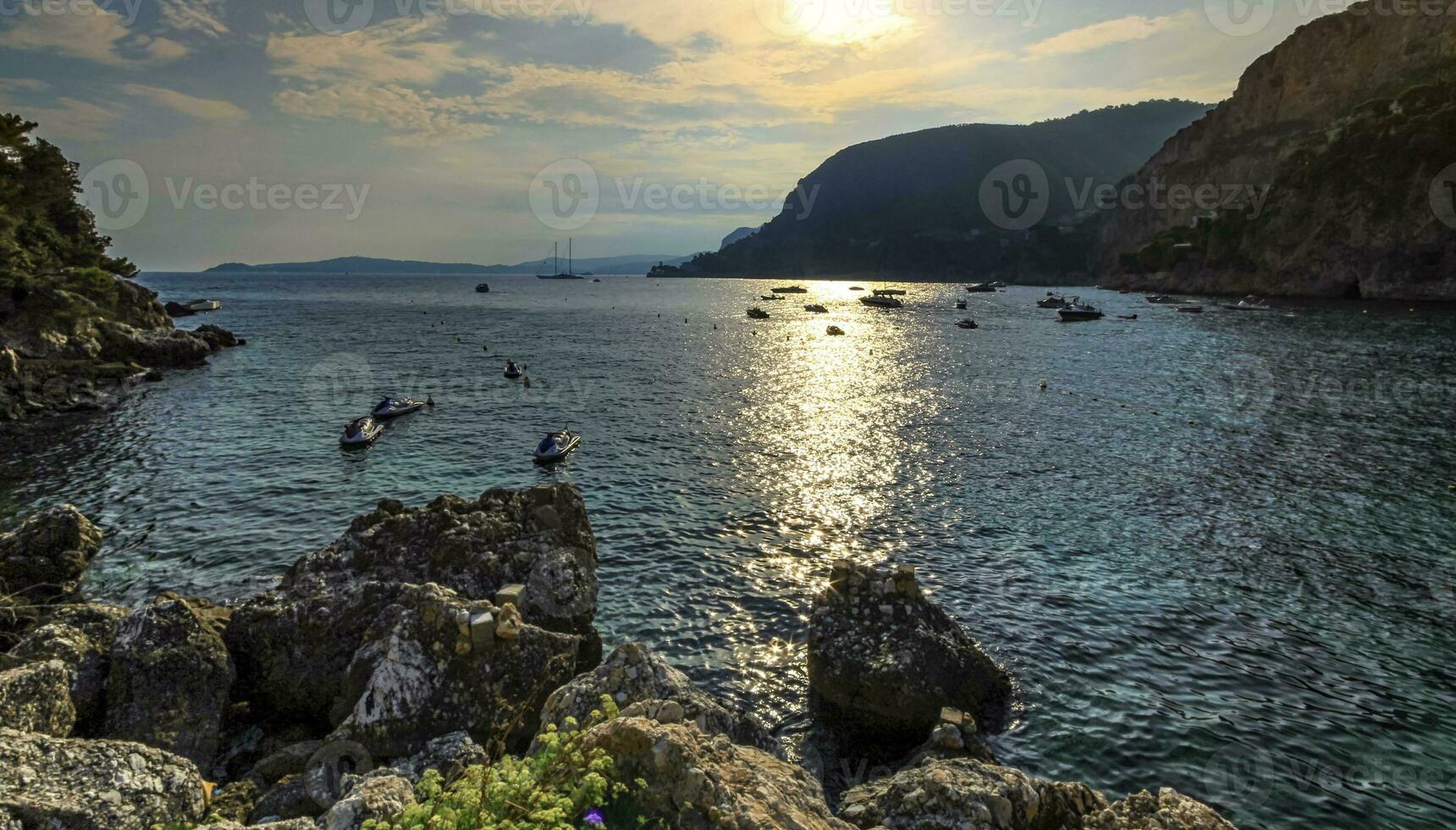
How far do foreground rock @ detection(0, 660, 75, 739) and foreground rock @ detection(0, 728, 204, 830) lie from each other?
218cm

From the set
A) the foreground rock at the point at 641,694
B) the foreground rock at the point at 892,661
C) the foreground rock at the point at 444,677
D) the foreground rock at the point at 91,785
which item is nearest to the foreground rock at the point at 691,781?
the foreground rock at the point at 641,694

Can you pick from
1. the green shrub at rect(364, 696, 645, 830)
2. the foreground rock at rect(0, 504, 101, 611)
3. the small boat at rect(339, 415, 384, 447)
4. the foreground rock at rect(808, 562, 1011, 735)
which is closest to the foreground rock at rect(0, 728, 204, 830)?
the green shrub at rect(364, 696, 645, 830)

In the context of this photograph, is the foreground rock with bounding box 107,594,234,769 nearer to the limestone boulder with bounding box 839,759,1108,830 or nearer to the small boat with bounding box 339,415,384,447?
the limestone boulder with bounding box 839,759,1108,830

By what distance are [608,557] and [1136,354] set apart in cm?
6669

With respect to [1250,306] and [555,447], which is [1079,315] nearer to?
[1250,306]

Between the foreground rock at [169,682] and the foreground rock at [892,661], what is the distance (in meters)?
11.8

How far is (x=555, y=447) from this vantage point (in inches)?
1324

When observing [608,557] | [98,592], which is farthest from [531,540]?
[98,592]

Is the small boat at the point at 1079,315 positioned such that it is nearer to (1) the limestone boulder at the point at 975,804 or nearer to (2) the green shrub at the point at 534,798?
(1) the limestone boulder at the point at 975,804

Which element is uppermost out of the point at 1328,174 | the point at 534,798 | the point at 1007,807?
the point at 1328,174

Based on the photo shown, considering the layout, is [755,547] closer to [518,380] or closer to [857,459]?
[857,459]

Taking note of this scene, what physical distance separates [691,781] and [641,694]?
16.0 feet

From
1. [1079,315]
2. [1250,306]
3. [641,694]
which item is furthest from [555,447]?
[1250,306]

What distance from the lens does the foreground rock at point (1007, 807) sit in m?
8.59
